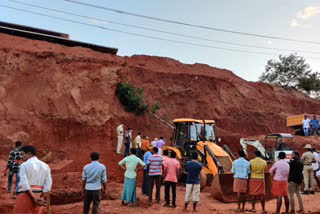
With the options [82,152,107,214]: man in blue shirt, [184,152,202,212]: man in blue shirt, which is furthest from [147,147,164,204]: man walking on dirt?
[82,152,107,214]: man in blue shirt

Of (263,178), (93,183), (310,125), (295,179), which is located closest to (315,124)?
(310,125)

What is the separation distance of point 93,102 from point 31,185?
1971 centimetres

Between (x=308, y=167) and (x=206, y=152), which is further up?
(x=206, y=152)

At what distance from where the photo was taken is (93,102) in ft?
79.6

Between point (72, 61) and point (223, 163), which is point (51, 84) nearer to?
point (72, 61)

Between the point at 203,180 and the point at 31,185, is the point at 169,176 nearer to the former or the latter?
the point at 203,180

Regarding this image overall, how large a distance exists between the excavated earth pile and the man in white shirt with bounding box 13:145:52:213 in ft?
24.3

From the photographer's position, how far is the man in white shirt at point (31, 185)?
4.75 metres

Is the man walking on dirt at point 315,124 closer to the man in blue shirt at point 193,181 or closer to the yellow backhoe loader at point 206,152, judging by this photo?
the yellow backhoe loader at point 206,152

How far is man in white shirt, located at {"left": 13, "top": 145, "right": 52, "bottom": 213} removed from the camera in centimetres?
475

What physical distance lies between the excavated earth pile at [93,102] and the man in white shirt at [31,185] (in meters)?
7.41

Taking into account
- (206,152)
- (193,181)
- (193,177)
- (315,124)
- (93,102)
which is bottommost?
(193,181)

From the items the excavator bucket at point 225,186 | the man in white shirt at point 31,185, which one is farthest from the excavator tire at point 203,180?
the man in white shirt at point 31,185

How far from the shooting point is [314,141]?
2178 centimetres
